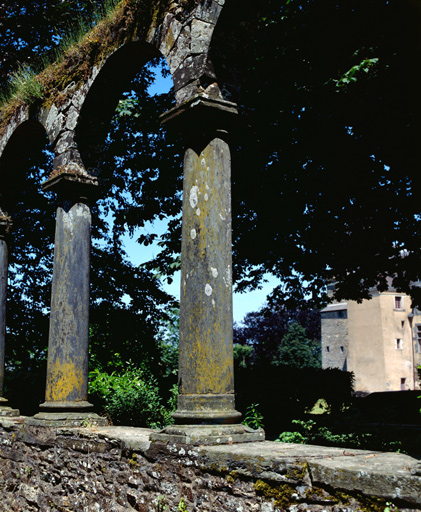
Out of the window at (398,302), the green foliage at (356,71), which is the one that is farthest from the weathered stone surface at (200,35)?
the window at (398,302)

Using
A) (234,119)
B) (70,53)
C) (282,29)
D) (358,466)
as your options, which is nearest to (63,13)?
(282,29)

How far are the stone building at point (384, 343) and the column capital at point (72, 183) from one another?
93.4 feet

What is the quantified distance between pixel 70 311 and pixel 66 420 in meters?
1.07

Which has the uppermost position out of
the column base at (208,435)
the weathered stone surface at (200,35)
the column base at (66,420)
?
the weathered stone surface at (200,35)

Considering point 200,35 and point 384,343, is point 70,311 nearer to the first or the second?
point 200,35

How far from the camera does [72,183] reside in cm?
576

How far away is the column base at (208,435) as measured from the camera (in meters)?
3.51

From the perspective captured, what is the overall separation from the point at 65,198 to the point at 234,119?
247cm

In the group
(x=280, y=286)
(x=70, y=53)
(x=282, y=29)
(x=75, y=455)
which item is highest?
(x=282, y=29)

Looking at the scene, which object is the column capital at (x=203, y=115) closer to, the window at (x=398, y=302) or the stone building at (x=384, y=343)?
the stone building at (x=384, y=343)

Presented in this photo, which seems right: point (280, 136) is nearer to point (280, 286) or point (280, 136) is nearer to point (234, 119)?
point (280, 286)

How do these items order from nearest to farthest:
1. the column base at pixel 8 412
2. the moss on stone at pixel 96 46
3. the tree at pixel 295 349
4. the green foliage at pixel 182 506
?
the green foliage at pixel 182 506 → the moss on stone at pixel 96 46 → the column base at pixel 8 412 → the tree at pixel 295 349

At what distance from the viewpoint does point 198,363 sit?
3770 millimetres

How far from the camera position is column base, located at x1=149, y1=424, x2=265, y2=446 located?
3.51 meters
